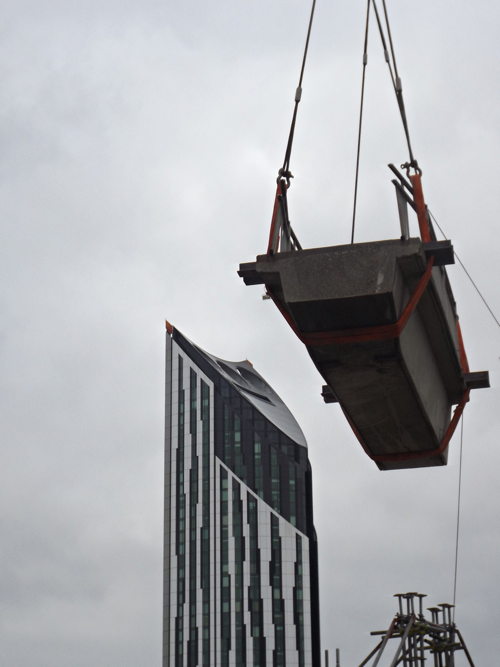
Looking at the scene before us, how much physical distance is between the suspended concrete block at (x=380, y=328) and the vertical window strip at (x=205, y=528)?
87.8 metres

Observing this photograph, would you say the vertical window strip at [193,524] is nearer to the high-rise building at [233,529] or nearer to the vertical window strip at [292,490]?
the high-rise building at [233,529]

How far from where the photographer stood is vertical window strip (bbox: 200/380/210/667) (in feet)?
321

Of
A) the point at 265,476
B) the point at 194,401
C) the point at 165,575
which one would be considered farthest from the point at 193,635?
the point at 194,401

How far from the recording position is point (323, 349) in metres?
11.3

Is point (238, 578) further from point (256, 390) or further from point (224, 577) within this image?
point (256, 390)

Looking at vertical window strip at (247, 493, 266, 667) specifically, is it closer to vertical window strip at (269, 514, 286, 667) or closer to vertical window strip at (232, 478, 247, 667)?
vertical window strip at (232, 478, 247, 667)

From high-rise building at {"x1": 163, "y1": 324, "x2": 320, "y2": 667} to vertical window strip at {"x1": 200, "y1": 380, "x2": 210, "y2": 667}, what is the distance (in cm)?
9

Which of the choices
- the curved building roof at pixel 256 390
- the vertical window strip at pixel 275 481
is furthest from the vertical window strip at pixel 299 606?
the curved building roof at pixel 256 390

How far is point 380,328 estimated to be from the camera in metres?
10.9

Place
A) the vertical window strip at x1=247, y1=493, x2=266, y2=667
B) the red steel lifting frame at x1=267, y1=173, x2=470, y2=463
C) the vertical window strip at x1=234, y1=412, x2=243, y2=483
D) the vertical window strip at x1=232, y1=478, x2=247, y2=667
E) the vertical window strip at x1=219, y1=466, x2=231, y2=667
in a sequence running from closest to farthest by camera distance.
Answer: the red steel lifting frame at x1=267, y1=173, x2=470, y2=463 < the vertical window strip at x1=232, y1=478, x2=247, y2=667 < the vertical window strip at x1=247, y1=493, x2=266, y2=667 < the vertical window strip at x1=219, y1=466, x2=231, y2=667 < the vertical window strip at x1=234, y1=412, x2=243, y2=483

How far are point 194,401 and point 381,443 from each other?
93.8 meters

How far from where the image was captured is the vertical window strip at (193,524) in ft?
323

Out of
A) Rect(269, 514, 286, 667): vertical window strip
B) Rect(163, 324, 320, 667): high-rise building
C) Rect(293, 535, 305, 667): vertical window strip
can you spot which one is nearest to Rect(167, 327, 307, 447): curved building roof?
Rect(163, 324, 320, 667): high-rise building

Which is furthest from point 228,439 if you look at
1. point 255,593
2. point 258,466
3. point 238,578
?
point 255,593
